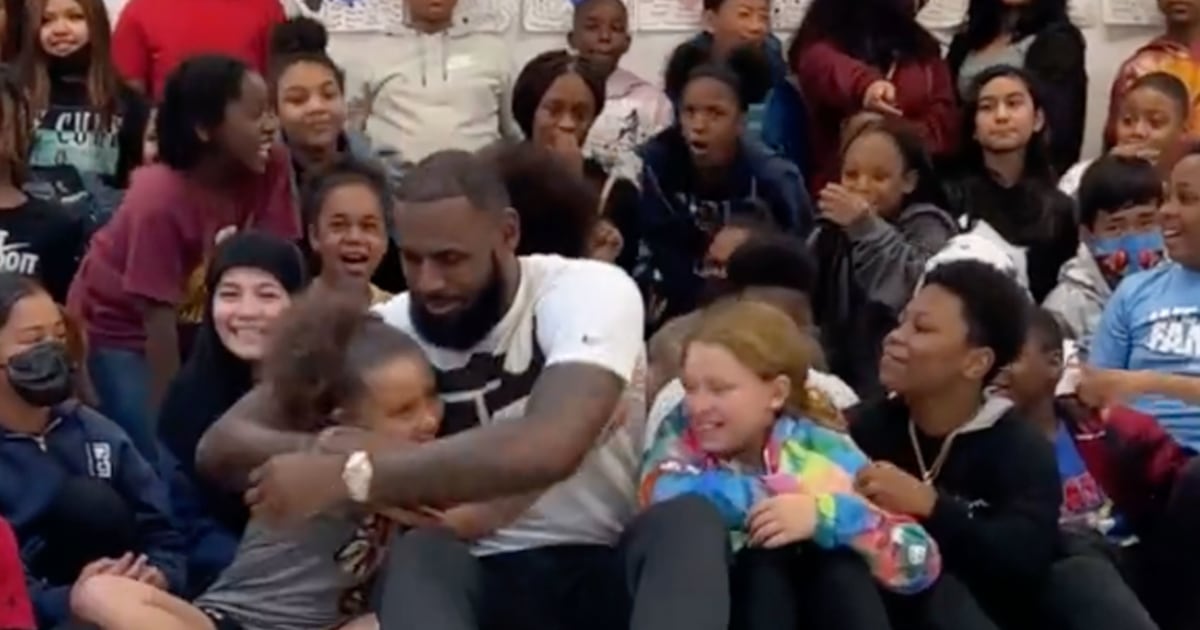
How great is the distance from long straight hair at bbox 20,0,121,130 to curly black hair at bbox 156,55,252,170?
57cm

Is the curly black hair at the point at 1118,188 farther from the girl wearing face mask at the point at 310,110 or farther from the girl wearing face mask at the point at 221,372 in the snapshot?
the girl wearing face mask at the point at 221,372

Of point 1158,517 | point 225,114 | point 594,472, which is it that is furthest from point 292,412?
point 1158,517

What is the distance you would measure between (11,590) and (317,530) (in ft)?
1.37

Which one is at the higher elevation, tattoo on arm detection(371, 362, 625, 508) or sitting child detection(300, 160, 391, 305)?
sitting child detection(300, 160, 391, 305)

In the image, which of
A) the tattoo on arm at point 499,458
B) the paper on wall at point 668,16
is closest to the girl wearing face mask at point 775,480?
the tattoo on arm at point 499,458

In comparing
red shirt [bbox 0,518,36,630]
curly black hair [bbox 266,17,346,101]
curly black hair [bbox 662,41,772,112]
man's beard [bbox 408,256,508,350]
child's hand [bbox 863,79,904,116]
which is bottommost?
red shirt [bbox 0,518,36,630]

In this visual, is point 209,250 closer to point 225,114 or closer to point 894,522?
point 225,114

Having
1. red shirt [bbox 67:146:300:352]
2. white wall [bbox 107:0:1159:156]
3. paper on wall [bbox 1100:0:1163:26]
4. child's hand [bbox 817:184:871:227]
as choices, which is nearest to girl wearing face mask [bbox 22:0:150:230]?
red shirt [bbox 67:146:300:352]

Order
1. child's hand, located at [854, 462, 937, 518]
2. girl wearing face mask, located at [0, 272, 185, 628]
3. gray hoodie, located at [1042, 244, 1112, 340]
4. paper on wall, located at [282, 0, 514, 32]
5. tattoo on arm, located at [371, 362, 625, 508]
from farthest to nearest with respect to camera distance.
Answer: paper on wall, located at [282, 0, 514, 32]
gray hoodie, located at [1042, 244, 1112, 340]
girl wearing face mask, located at [0, 272, 185, 628]
child's hand, located at [854, 462, 937, 518]
tattoo on arm, located at [371, 362, 625, 508]

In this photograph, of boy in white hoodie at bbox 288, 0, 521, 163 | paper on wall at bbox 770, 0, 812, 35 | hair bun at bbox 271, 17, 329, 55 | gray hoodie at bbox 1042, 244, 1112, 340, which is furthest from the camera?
paper on wall at bbox 770, 0, 812, 35

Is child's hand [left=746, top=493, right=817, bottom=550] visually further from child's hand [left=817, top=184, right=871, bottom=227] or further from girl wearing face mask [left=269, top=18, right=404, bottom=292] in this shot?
girl wearing face mask [left=269, top=18, right=404, bottom=292]

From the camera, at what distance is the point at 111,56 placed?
4.68 metres

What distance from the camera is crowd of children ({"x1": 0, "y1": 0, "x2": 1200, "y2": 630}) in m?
2.92

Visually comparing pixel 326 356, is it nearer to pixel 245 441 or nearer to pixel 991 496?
pixel 245 441
